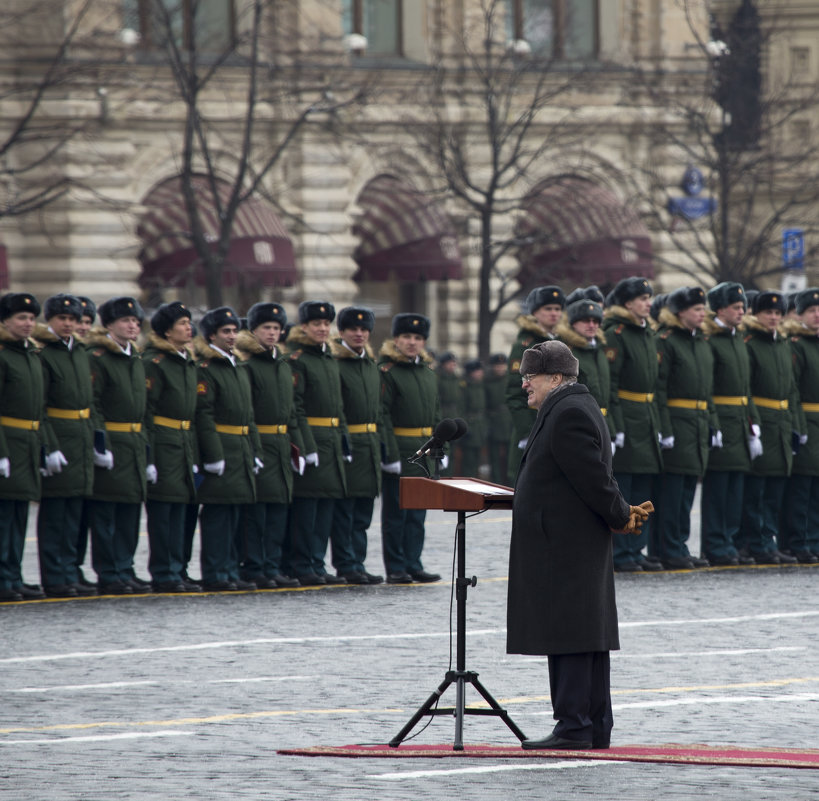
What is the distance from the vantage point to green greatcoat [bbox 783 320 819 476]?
53.9ft

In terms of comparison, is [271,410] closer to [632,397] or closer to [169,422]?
[169,422]

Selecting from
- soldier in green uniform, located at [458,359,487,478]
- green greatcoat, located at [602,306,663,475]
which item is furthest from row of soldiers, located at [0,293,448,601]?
soldier in green uniform, located at [458,359,487,478]

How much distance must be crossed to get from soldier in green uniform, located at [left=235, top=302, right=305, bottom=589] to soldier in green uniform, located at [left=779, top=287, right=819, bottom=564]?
151 inches

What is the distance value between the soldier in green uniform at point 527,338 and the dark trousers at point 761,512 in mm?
2003

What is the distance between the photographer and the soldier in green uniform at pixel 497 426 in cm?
2825

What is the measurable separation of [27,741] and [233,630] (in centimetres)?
358

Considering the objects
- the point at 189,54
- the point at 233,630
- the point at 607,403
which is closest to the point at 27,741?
the point at 233,630

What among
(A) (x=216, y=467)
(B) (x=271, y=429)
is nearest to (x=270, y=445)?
(B) (x=271, y=429)

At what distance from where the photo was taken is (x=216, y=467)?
1455 centimetres

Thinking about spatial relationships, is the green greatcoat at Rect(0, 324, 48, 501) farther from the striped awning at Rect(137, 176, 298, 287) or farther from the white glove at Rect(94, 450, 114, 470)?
the striped awning at Rect(137, 176, 298, 287)

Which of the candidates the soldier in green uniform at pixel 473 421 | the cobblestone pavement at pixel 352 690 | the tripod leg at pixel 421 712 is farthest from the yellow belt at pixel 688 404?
the soldier in green uniform at pixel 473 421

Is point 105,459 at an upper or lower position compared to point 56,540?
upper

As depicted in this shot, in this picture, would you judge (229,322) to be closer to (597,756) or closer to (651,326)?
(651,326)

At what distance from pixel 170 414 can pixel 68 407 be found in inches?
26.2
